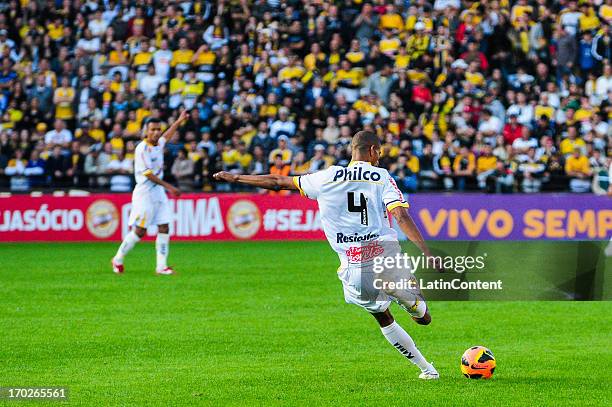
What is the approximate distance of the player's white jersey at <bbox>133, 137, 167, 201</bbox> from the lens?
18.7 m

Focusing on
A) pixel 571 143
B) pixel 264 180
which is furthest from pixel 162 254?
pixel 571 143

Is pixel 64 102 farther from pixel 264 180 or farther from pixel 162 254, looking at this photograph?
pixel 264 180

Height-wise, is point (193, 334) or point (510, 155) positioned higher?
point (510, 155)

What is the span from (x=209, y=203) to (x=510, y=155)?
6759 millimetres

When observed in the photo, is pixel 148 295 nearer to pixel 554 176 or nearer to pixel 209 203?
pixel 209 203

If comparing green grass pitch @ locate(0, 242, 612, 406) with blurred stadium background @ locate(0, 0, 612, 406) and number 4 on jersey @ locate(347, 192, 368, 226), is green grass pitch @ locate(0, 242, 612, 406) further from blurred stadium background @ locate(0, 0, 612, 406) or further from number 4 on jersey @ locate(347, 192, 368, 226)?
number 4 on jersey @ locate(347, 192, 368, 226)

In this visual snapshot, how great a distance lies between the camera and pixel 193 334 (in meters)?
13.1

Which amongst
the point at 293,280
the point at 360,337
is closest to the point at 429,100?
the point at 293,280

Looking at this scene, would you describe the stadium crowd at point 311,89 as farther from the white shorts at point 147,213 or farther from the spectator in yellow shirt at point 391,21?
the white shorts at point 147,213

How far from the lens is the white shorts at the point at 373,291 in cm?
985

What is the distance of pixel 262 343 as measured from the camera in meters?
12.5

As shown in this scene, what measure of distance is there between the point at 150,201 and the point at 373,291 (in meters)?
9.82

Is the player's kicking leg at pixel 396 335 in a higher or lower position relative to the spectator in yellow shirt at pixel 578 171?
lower

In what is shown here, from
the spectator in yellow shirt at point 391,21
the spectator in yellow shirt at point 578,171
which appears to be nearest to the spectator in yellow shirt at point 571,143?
the spectator in yellow shirt at point 578,171
